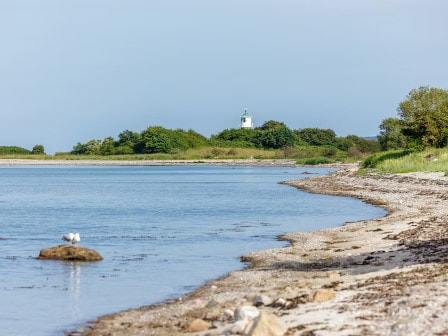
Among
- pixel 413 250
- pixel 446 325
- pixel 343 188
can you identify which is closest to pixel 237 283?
pixel 413 250

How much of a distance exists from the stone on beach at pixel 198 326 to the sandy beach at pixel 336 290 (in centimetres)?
8

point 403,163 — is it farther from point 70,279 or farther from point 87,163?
point 87,163

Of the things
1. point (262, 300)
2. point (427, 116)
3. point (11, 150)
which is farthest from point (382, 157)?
point (11, 150)

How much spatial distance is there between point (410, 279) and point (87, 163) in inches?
5743

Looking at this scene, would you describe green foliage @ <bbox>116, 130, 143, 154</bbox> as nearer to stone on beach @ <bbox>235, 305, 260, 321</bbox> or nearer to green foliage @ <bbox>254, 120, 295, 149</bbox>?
green foliage @ <bbox>254, 120, 295, 149</bbox>

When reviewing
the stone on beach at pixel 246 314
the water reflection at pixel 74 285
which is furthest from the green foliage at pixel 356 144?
the stone on beach at pixel 246 314

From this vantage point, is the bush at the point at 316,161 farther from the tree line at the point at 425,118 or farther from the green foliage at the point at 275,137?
the tree line at the point at 425,118

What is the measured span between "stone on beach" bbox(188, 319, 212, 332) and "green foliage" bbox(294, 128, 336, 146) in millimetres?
144460

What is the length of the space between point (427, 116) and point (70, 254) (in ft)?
177

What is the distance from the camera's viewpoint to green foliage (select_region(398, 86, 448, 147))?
69.4 meters

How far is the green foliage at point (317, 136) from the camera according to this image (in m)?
156

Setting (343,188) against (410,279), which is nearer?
(410,279)

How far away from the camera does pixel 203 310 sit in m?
13.8

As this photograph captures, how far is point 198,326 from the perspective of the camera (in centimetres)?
1220
